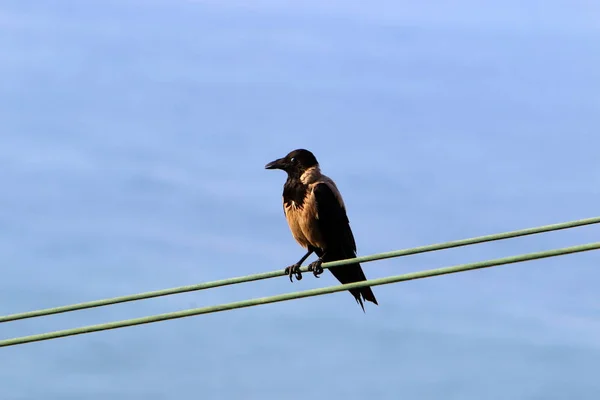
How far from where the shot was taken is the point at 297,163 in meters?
11.4

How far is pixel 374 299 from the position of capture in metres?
10.6

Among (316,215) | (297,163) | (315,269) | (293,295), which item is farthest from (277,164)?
(293,295)

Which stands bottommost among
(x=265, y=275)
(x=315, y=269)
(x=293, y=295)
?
(x=293, y=295)

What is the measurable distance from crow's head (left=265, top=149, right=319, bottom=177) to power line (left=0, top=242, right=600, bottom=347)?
420 cm

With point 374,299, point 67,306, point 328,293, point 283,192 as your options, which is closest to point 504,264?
point 328,293

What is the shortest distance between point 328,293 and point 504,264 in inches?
43.8

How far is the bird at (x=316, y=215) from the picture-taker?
10961 millimetres

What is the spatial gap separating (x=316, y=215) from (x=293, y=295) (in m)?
3.80

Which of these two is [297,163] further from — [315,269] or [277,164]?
[315,269]

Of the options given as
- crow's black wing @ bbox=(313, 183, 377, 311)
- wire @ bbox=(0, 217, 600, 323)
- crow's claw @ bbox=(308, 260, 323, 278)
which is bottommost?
wire @ bbox=(0, 217, 600, 323)

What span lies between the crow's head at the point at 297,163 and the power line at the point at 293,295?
166 inches

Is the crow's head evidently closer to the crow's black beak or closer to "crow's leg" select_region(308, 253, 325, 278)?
the crow's black beak

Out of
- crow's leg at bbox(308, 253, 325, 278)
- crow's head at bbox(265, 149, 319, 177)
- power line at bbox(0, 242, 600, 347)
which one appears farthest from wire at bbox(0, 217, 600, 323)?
crow's head at bbox(265, 149, 319, 177)

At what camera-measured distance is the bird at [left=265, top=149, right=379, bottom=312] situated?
36.0 feet
